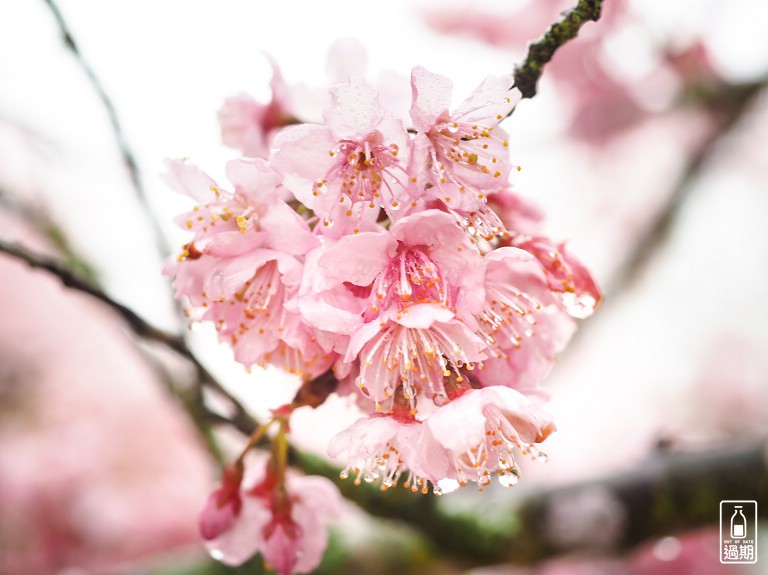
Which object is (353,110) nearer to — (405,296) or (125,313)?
(405,296)

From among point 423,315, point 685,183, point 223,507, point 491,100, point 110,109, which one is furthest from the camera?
point 685,183

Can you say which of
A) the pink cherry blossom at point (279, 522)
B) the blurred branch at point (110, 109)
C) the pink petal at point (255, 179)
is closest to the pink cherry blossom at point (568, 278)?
the pink petal at point (255, 179)

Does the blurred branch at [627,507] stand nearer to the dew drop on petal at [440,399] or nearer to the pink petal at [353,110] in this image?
the dew drop on petal at [440,399]

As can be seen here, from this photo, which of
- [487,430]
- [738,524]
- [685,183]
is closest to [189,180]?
[487,430]

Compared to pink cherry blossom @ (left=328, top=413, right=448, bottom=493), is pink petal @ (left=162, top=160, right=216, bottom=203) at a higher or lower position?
higher

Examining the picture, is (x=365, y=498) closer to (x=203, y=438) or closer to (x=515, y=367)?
(x=515, y=367)

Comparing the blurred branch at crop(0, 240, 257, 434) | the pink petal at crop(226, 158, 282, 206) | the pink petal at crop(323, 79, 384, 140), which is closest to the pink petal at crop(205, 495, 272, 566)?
the blurred branch at crop(0, 240, 257, 434)

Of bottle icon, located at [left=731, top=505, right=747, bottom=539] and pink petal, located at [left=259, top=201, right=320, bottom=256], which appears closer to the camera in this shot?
pink petal, located at [left=259, top=201, right=320, bottom=256]

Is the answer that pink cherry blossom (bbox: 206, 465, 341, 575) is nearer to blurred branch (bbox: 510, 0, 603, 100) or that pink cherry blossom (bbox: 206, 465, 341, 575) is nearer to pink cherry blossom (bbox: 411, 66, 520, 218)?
pink cherry blossom (bbox: 411, 66, 520, 218)
